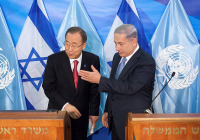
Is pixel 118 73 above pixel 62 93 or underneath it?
above

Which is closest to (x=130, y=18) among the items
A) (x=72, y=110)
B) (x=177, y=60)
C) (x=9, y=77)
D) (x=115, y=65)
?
(x=177, y=60)

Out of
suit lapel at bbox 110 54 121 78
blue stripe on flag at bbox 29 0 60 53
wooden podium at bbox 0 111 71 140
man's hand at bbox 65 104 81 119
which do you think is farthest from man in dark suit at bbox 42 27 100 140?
wooden podium at bbox 0 111 71 140

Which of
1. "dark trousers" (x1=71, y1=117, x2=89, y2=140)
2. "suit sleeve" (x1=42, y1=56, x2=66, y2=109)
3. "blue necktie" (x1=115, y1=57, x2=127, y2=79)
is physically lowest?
"dark trousers" (x1=71, y1=117, x2=89, y2=140)

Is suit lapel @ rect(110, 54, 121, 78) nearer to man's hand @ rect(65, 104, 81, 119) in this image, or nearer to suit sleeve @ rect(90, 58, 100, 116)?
suit sleeve @ rect(90, 58, 100, 116)

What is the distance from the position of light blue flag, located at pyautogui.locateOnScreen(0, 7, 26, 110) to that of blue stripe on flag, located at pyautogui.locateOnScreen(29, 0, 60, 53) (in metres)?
0.33

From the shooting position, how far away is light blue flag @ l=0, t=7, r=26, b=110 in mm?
3131

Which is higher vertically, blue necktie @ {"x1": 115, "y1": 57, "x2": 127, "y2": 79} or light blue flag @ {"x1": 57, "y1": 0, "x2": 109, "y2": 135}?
light blue flag @ {"x1": 57, "y1": 0, "x2": 109, "y2": 135}

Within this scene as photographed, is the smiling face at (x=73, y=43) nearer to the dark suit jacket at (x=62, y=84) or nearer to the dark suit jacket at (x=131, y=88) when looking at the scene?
the dark suit jacket at (x=62, y=84)

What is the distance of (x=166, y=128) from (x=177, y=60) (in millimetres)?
1585

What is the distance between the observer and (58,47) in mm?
3139

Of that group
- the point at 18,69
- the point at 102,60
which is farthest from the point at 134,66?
the point at 18,69

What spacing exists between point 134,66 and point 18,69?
1.50 metres

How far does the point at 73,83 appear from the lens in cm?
253

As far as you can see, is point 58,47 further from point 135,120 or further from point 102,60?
point 135,120
